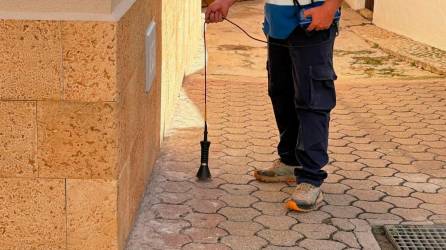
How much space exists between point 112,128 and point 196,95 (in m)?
3.96

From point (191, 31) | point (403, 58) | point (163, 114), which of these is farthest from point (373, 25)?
point (163, 114)

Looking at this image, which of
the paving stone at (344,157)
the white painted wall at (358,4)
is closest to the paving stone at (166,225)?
the paving stone at (344,157)

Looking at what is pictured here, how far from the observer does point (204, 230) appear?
13.8 ft

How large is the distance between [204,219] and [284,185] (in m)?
0.76

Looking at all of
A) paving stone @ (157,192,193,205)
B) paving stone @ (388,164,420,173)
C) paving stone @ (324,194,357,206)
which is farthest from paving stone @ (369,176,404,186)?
paving stone @ (157,192,193,205)

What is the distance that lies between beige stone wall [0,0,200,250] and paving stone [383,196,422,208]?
5.43 feet

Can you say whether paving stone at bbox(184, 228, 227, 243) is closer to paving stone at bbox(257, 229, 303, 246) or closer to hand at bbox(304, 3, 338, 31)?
paving stone at bbox(257, 229, 303, 246)

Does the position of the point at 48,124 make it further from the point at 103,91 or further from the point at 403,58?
the point at 403,58

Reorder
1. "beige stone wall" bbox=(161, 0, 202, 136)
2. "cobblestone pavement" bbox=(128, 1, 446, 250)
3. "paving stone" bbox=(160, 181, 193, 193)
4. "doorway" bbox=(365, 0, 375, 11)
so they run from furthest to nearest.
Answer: "doorway" bbox=(365, 0, 375, 11)
"beige stone wall" bbox=(161, 0, 202, 136)
"paving stone" bbox=(160, 181, 193, 193)
"cobblestone pavement" bbox=(128, 1, 446, 250)

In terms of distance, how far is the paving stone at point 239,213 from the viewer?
174 inches

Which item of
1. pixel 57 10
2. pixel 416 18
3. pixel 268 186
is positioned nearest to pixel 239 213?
pixel 268 186

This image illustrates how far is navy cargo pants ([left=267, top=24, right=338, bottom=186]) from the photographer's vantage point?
4406 mm

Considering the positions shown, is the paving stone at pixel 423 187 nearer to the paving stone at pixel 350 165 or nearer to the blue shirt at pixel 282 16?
the paving stone at pixel 350 165

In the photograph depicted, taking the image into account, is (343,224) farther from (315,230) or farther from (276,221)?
(276,221)
